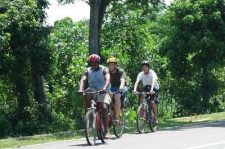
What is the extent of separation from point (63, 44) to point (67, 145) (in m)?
21.3

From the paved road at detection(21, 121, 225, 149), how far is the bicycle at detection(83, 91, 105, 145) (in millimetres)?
170

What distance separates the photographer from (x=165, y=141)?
42.6ft

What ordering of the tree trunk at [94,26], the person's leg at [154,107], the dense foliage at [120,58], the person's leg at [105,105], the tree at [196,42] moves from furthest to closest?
the tree at [196,42]
the tree trunk at [94,26]
the dense foliage at [120,58]
the person's leg at [154,107]
the person's leg at [105,105]

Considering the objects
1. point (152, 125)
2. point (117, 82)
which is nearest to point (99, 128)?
point (117, 82)

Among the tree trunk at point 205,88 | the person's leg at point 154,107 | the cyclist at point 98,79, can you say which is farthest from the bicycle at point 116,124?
the tree trunk at point 205,88

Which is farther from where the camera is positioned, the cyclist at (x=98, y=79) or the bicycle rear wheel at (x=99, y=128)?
the cyclist at (x=98, y=79)

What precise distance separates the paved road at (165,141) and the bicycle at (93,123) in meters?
0.17

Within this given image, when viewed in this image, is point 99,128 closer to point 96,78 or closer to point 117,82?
point 96,78

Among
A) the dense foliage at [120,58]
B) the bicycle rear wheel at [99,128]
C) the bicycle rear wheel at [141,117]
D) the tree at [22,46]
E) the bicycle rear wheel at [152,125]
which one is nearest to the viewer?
the bicycle rear wheel at [99,128]

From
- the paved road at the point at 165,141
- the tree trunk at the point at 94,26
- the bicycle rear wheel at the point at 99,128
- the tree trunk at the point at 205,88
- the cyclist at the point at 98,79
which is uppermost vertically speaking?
the tree trunk at the point at 94,26

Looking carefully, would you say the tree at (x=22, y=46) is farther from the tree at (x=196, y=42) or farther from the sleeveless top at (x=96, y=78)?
the tree at (x=196, y=42)

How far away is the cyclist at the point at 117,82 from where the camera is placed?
47.5 ft

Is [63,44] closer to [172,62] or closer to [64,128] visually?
[172,62]

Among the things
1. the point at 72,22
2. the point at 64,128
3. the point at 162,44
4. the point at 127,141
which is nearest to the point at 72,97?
the point at 64,128
